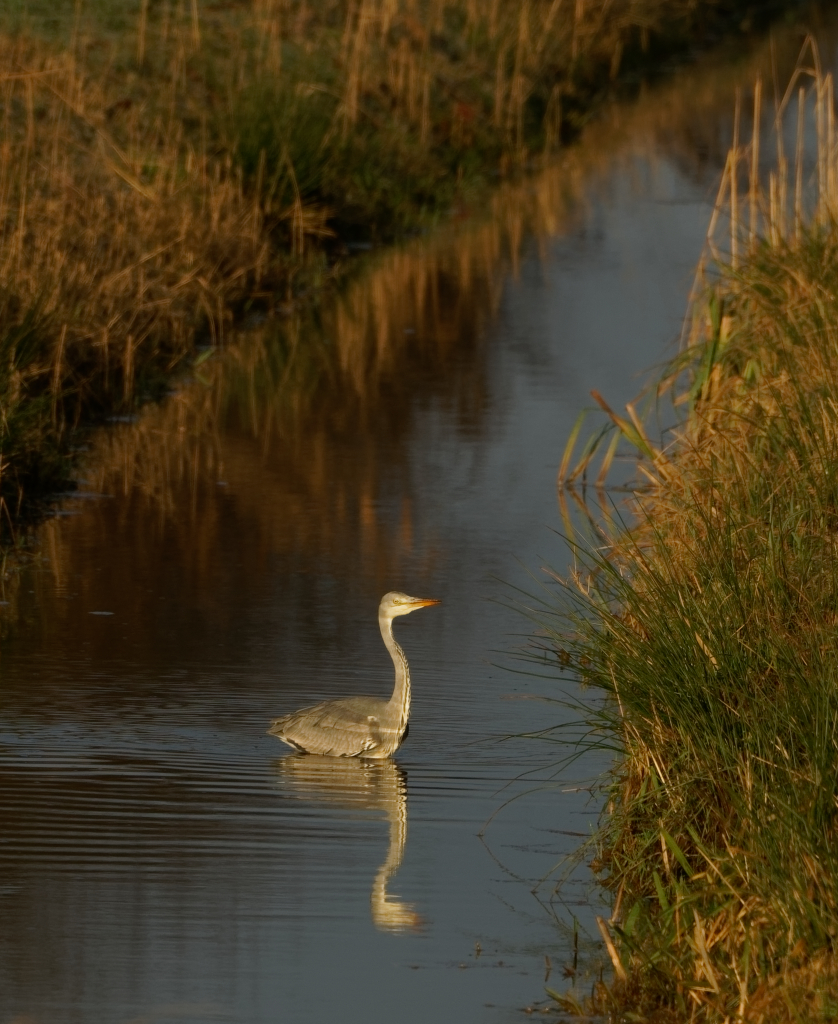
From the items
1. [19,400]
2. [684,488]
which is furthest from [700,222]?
[684,488]

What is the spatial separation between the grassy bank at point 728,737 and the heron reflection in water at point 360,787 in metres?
0.69

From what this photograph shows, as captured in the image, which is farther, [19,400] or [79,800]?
[19,400]

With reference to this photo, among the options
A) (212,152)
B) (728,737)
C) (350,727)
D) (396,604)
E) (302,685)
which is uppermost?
(212,152)

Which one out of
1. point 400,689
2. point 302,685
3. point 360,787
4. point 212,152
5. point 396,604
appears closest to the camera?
point 360,787

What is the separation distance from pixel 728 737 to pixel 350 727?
2010 millimetres

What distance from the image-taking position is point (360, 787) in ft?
25.3

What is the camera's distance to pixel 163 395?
14477 mm

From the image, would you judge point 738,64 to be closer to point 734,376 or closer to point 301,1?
point 301,1

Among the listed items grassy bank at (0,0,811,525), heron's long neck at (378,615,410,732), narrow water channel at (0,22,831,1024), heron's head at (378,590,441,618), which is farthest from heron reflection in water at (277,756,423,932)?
grassy bank at (0,0,811,525)

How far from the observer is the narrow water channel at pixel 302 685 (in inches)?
236

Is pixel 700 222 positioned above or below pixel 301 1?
below

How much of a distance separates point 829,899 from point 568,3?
79.9 feet

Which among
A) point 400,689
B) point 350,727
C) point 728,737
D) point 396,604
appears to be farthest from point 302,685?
point 728,737

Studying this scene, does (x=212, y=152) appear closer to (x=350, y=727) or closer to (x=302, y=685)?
(x=302, y=685)
